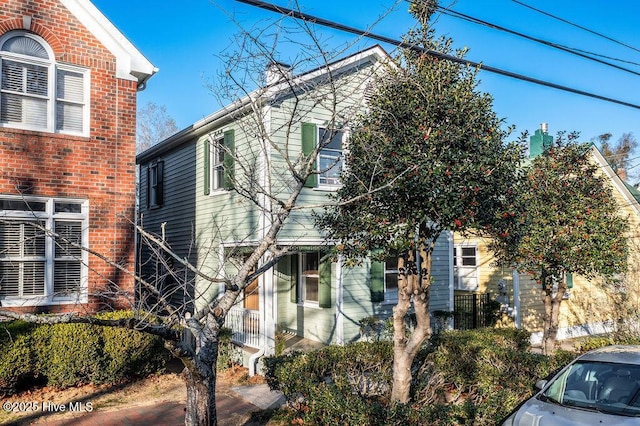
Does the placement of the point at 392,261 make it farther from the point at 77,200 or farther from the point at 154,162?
the point at 154,162

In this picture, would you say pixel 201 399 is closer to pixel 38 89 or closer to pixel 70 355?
pixel 70 355

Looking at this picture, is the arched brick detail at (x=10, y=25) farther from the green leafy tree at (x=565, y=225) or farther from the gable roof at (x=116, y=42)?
the green leafy tree at (x=565, y=225)

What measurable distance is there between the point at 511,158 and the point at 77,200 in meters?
8.44

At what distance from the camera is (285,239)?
11.3m

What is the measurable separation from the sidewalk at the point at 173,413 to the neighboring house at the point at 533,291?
345 inches

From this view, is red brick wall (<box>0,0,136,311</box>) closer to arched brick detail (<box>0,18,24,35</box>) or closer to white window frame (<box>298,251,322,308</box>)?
arched brick detail (<box>0,18,24,35</box>)

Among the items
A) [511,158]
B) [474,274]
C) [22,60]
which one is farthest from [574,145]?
[22,60]

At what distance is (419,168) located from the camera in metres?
6.84

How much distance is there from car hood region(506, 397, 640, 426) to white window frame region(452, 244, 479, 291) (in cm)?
1129

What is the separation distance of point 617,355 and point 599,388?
65 cm

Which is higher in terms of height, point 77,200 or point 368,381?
point 77,200

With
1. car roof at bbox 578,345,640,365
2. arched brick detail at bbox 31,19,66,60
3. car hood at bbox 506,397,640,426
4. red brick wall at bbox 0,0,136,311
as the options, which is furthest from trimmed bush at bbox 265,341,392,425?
arched brick detail at bbox 31,19,66,60

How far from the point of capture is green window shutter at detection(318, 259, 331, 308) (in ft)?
39.8

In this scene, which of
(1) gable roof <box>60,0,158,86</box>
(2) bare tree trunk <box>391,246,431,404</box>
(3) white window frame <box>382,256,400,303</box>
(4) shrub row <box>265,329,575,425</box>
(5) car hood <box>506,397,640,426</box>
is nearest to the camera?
(5) car hood <box>506,397,640,426</box>
